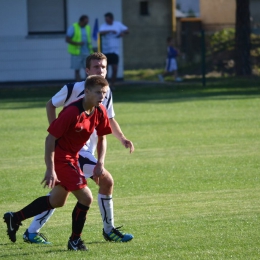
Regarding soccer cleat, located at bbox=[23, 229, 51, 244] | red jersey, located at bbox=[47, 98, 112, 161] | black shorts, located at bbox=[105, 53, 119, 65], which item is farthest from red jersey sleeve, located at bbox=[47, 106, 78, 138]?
black shorts, located at bbox=[105, 53, 119, 65]

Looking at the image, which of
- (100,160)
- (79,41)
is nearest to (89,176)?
(100,160)

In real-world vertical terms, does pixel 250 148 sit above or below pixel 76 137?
below

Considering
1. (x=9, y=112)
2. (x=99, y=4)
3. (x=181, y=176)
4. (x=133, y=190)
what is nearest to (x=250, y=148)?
(x=181, y=176)

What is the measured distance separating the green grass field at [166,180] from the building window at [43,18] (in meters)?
6.55

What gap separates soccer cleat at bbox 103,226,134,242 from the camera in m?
6.70

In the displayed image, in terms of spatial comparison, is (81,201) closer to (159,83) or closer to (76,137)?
(76,137)

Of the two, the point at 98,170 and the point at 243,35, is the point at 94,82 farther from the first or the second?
the point at 243,35

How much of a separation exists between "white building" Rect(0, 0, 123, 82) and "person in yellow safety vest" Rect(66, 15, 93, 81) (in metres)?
2.28

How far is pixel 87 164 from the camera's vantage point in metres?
6.75

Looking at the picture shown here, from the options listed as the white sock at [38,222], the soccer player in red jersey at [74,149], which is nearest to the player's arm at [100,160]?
the soccer player in red jersey at [74,149]

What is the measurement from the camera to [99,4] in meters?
27.2

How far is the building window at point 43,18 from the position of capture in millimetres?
26547

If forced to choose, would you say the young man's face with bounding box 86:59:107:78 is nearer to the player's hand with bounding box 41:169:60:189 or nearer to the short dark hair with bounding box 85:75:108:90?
the short dark hair with bounding box 85:75:108:90

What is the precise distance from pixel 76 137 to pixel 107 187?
72 cm
